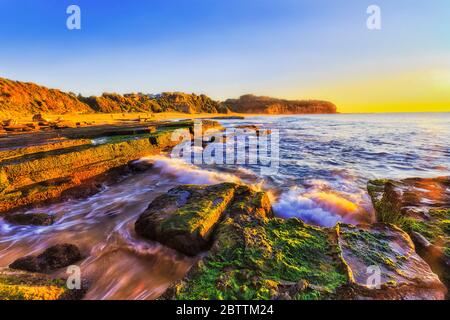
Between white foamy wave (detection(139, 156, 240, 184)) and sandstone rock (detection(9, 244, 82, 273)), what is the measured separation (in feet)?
15.3

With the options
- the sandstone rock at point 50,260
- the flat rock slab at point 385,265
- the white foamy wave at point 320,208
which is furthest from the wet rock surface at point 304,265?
the sandstone rock at point 50,260

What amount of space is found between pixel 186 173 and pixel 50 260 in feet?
18.3

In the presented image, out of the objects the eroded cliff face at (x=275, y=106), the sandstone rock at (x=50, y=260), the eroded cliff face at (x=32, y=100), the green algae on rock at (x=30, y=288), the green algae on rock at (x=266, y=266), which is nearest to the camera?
the green algae on rock at (x=266, y=266)

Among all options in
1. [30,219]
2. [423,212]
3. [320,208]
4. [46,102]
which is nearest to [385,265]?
[423,212]

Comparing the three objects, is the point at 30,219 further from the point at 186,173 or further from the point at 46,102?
the point at 46,102

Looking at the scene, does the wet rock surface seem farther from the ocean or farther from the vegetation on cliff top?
the vegetation on cliff top

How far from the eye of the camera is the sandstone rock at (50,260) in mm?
3406

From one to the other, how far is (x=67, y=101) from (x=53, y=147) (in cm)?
3865

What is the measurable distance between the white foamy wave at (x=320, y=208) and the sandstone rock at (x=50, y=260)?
425cm

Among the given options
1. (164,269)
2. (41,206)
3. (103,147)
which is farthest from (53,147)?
(164,269)

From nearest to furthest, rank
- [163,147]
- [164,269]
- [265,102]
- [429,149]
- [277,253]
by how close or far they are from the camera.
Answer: [277,253], [164,269], [163,147], [429,149], [265,102]

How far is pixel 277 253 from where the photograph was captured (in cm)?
271

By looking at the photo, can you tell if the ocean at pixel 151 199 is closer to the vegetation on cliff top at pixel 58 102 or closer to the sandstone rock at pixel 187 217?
the sandstone rock at pixel 187 217

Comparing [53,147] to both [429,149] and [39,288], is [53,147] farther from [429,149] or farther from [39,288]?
[429,149]
